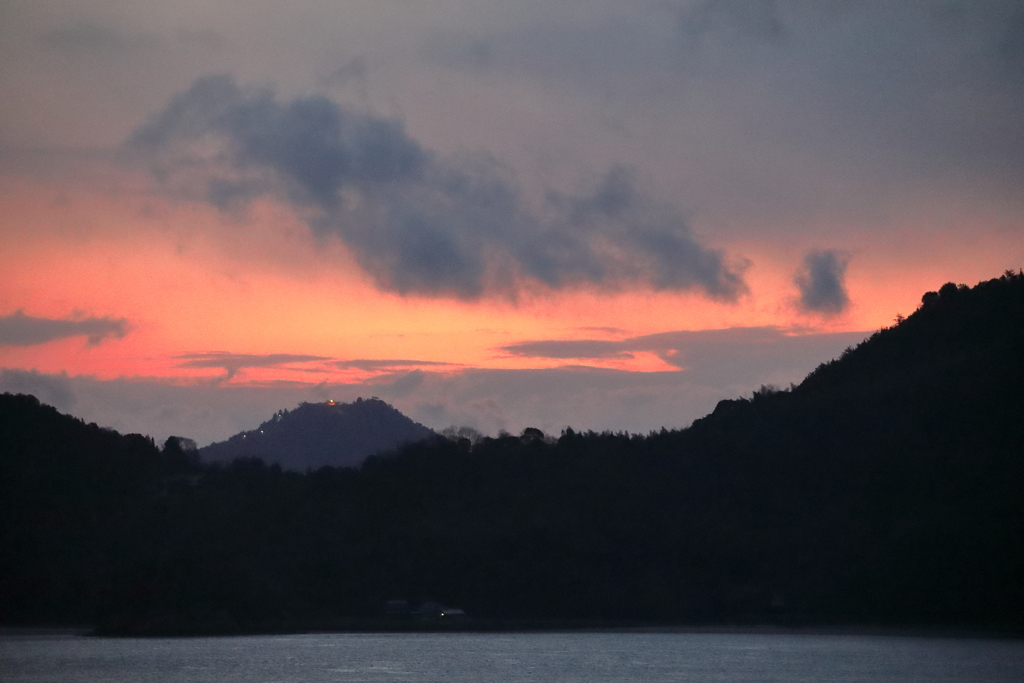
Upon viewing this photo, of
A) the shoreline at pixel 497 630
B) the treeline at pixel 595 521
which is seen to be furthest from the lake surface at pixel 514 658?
the treeline at pixel 595 521

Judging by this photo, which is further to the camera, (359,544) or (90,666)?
(359,544)

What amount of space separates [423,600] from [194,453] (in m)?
54.3

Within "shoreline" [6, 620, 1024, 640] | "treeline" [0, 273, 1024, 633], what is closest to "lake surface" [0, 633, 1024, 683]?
"shoreline" [6, 620, 1024, 640]

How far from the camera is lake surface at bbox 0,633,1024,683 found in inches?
3132

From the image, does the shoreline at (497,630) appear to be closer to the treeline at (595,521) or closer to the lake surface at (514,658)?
the treeline at (595,521)

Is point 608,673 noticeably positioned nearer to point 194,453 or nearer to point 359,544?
point 359,544

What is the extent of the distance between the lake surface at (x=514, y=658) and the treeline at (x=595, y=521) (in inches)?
313

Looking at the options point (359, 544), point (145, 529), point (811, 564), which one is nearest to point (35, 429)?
point (145, 529)

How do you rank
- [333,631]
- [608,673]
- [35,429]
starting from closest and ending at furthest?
[608,673]
[333,631]
[35,429]

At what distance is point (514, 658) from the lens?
303 ft

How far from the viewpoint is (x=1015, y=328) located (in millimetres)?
148500

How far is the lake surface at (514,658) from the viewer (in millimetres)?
79562

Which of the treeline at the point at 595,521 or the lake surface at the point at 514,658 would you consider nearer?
the lake surface at the point at 514,658

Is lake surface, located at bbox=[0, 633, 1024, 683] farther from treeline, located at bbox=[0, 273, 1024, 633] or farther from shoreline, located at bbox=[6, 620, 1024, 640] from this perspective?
treeline, located at bbox=[0, 273, 1024, 633]
